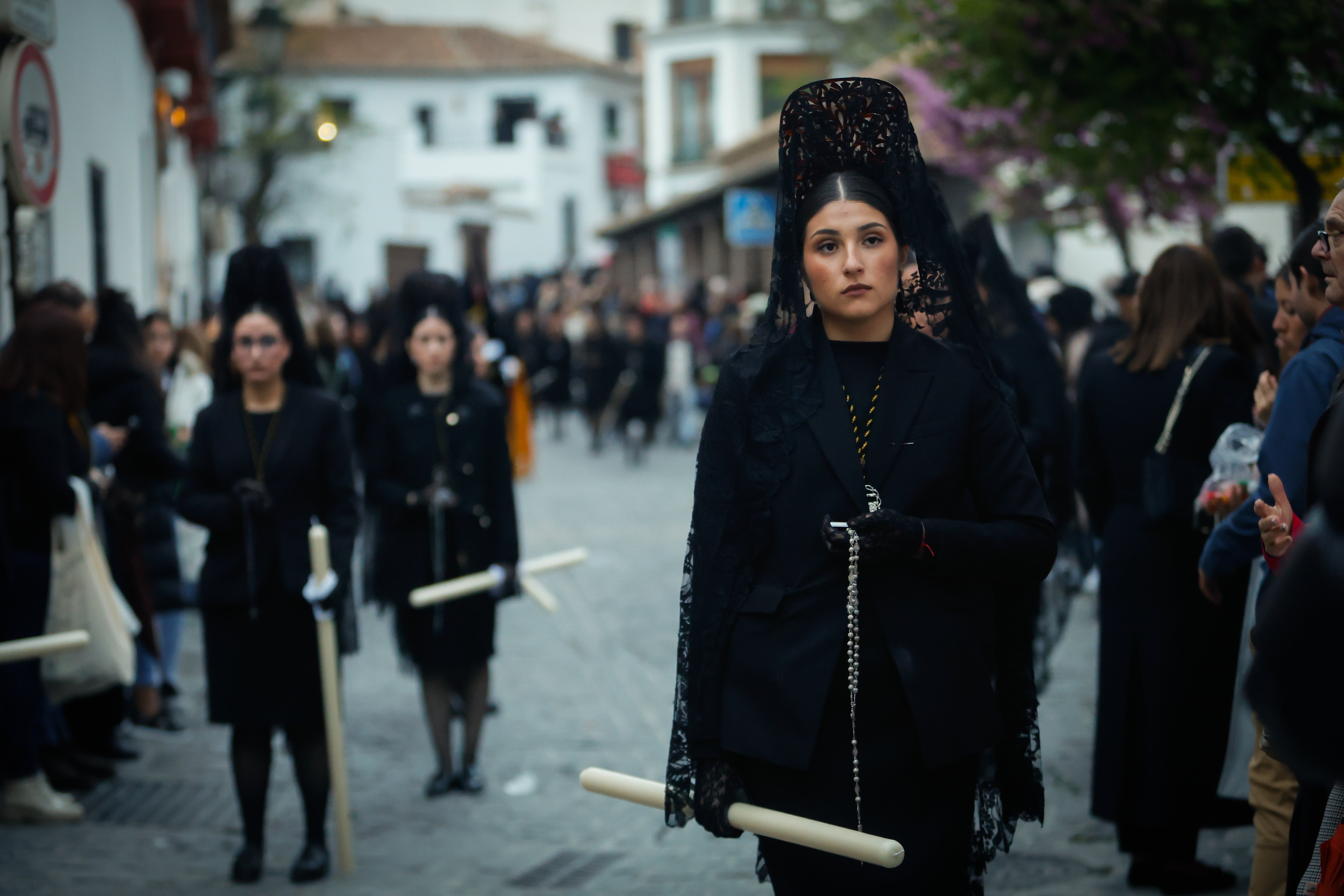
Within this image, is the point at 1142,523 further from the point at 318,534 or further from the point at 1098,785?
the point at 318,534

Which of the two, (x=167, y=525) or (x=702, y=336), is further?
(x=702, y=336)

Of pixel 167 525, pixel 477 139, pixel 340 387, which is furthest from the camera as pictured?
pixel 477 139

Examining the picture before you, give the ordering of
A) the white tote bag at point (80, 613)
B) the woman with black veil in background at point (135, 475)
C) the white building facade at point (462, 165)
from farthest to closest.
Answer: the white building facade at point (462, 165), the woman with black veil in background at point (135, 475), the white tote bag at point (80, 613)

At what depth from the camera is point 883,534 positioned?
9.50 feet

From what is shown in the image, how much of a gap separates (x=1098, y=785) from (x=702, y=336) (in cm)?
2010

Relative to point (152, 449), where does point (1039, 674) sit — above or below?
below

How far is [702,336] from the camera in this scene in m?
25.1

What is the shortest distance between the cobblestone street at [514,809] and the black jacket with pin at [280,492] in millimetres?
946

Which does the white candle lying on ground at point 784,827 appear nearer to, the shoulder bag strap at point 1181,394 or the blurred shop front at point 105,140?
the shoulder bag strap at point 1181,394

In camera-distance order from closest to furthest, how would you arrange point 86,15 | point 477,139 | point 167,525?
point 167,525 < point 86,15 < point 477,139

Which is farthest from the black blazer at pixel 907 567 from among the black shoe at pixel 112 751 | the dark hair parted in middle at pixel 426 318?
the black shoe at pixel 112 751

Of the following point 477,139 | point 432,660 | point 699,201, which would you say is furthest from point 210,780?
point 477,139

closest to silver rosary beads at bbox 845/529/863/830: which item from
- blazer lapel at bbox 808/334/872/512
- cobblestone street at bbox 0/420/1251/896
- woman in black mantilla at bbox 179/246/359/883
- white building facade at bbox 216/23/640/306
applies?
blazer lapel at bbox 808/334/872/512

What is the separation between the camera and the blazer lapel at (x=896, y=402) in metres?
3.06
